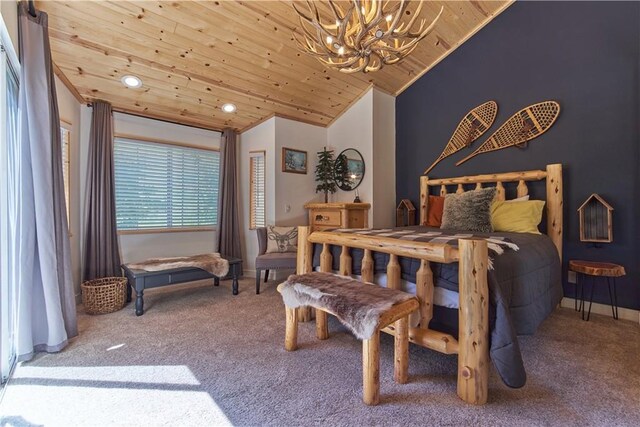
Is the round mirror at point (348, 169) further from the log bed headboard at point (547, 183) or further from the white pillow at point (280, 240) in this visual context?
the log bed headboard at point (547, 183)

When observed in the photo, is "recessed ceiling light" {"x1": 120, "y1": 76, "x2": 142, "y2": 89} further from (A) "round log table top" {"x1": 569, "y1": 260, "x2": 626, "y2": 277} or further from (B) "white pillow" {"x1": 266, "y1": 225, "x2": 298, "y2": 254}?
(A) "round log table top" {"x1": 569, "y1": 260, "x2": 626, "y2": 277}

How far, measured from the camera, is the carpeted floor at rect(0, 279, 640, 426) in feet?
4.55

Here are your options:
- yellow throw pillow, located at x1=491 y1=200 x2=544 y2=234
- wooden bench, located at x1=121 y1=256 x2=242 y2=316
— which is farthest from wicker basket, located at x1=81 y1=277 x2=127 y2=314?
yellow throw pillow, located at x1=491 y1=200 x2=544 y2=234

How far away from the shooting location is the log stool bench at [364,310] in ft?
4.73

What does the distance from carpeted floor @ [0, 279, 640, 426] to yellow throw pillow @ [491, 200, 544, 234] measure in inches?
33.0

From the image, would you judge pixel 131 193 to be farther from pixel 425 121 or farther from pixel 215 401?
pixel 425 121

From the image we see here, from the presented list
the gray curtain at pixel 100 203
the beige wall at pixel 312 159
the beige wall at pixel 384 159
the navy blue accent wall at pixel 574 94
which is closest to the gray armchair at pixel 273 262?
the beige wall at pixel 312 159

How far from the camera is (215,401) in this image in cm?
151

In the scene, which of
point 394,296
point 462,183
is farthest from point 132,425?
point 462,183

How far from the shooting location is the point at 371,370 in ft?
4.78

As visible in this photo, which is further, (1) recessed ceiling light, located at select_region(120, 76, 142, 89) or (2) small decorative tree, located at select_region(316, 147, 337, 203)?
(2) small decorative tree, located at select_region(316, 147, 337, 203)

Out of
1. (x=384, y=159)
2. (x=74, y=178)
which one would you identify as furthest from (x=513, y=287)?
(x=74, y=178)

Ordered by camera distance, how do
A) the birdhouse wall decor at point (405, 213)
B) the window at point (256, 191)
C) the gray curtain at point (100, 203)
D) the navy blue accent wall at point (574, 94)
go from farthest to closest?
the window at point (256, 191) → the birdhouse wall decor at point (405, 213) → the gray curtain at point (100, 203) → the navy blue accent wall at point (574, 94)

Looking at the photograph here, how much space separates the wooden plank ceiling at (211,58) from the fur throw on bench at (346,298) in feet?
7.75
